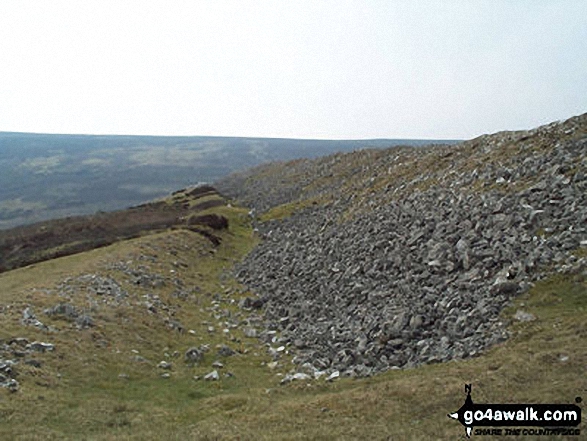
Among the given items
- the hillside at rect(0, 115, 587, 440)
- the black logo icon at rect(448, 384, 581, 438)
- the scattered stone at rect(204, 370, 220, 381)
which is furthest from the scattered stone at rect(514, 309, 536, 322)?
the scattered stone at rect(204, 370, 220, 381)

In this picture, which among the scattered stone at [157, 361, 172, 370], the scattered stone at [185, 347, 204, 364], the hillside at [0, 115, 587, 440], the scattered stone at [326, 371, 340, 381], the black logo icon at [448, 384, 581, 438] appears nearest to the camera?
the black logo icon at [448, 384, 581, 438]

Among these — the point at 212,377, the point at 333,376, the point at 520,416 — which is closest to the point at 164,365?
the point at 212,377

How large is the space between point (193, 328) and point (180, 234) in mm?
26187

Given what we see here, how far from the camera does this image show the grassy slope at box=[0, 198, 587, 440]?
15133 millimetres

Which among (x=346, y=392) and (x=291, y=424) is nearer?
(x=291, y=424)

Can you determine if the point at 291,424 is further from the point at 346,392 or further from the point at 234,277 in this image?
the point at 234,277

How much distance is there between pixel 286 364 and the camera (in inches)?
985

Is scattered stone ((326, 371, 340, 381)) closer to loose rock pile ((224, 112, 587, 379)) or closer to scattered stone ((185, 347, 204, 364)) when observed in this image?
loose rock pile ((224, 112, 587, 379))

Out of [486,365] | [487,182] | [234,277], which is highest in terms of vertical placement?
[487,182]

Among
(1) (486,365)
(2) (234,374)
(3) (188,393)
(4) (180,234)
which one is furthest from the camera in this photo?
(4) (180,234)

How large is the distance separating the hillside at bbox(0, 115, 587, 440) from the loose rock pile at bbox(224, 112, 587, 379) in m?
0.12

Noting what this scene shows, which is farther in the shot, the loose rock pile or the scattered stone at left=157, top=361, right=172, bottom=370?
the scattered stone at left=157, top=361, right=172, bottom=370

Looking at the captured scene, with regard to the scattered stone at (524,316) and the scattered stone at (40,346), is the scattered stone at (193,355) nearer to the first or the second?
the scattered stone at (40,346)

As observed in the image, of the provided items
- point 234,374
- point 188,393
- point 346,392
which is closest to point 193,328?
point 234,374
